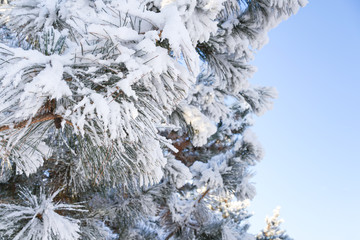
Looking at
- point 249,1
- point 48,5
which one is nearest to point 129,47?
point 48,5

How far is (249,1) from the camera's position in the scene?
97.2 inches

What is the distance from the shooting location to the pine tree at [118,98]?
0.69m

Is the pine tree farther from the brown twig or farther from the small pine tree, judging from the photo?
the small pine tree

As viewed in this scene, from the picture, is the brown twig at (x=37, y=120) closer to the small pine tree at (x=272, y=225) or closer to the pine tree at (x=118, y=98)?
the pine tree at (x=118, y=98)

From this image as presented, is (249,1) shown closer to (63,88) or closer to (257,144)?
(257,144)

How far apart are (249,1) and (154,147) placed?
82.0 inches

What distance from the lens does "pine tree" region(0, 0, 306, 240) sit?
2.25 ft

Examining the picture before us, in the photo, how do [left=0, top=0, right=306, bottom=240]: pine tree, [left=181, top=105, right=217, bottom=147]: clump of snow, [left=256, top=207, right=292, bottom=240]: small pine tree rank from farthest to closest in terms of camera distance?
[left=256, top=207, right=292, bottom=240]: small pine tree
[left=181, top=105, right=217, bottom=147]: clump of snow
[left=0, top=0, right=306, bottom=240]: pine tree

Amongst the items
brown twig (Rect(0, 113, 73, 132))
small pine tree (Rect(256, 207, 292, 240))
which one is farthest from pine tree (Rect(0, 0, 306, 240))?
small pine tree (Rect(256, 207, 292, 240))

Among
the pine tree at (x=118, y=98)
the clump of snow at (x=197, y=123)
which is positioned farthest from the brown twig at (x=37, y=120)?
the clump of snow at (x=197, y=123)

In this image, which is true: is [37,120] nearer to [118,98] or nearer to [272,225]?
[118,98]

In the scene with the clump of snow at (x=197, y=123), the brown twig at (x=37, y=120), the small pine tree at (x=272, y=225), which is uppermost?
the small pine tree at (x=272, y=225)

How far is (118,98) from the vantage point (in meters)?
0.72

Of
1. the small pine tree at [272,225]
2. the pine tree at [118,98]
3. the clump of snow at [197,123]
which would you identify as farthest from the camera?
the small pine tree at [272,225]
